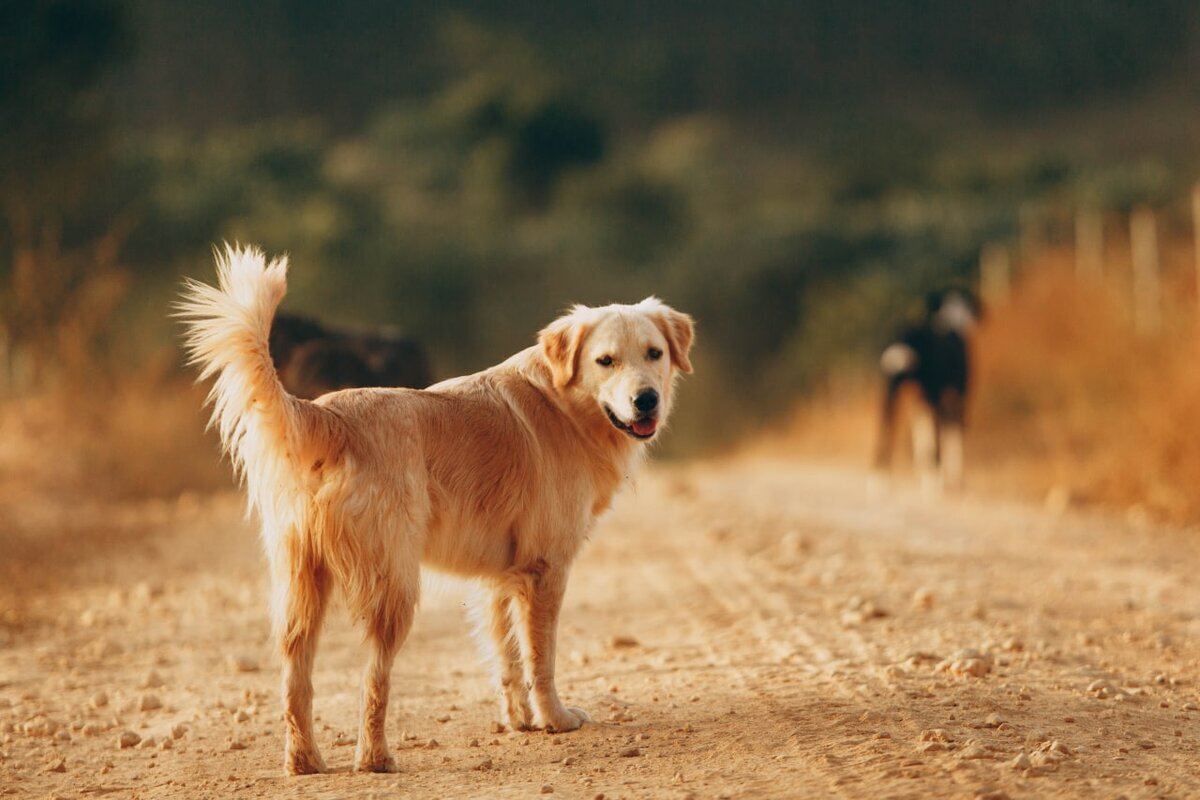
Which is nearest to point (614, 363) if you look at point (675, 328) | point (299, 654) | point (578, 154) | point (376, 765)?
point (675, 328)

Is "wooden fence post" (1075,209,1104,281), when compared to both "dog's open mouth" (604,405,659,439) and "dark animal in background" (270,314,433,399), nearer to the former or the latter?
"dark animal in background" (270,314,433,399)

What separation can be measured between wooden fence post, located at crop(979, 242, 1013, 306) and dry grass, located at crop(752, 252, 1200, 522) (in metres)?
0.41

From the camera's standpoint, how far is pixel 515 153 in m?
47.2

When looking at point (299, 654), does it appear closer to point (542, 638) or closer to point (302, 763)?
point (302, 763)

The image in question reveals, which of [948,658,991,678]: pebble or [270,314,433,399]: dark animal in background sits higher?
[270,314,433,399]: dark animal in background

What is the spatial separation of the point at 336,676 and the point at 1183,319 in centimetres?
925

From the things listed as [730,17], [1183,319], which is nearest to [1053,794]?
[1183,319]

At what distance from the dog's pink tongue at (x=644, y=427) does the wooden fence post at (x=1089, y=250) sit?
45.9 feet

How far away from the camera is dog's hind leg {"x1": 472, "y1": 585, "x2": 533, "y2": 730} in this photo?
5484 millimetres

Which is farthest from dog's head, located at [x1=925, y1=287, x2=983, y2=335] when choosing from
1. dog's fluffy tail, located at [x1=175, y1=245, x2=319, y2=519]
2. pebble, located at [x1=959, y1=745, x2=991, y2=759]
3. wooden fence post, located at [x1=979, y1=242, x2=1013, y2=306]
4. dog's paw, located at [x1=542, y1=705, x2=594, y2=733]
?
dog's fluffy tail, located at [x1=175, y1=245, x2=319, y2=519]

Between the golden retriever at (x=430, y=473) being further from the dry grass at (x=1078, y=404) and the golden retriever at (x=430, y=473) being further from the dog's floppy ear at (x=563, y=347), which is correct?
the dry grass at (x=1078, y=404)

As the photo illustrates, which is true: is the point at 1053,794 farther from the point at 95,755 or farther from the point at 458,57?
the point at 458,57

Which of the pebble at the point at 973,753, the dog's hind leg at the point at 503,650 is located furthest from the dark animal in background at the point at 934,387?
the pebble at the point at 973,753

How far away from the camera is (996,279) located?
74.6 ft
